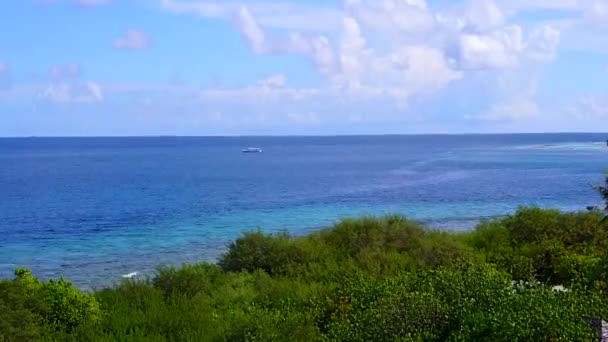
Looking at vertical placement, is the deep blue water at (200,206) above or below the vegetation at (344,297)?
below

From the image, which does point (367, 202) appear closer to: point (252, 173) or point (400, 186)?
point (400, 186)

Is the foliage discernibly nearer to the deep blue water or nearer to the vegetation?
the vegetation

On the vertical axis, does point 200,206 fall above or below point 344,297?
below

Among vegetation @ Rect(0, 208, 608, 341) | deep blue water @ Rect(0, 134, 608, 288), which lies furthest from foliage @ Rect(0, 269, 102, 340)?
deep blue water @ Rect(0, 134, 608, 288)

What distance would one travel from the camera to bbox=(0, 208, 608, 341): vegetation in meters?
10.5

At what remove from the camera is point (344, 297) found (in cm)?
1330

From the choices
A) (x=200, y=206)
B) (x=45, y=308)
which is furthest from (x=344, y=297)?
(x=200, y=206)

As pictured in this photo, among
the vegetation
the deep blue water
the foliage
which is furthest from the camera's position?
the deep blue water

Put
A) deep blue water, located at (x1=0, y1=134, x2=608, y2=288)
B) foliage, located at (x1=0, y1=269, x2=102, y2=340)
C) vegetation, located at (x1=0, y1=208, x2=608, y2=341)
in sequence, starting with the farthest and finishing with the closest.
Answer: deep blue water, located at (x1=0, y1=134, x2=608, y2=288), foliage, located at (x1=0, y1=269, x2=102, y2=340), vegetation, located at (x1=0, y1=208, x2=608, y2=341)

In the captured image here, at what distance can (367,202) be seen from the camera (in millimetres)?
53062

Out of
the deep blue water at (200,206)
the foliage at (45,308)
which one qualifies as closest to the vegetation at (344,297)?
the foliage at (45,308)

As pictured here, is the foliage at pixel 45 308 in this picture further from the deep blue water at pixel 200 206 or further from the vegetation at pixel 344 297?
the deep blue water at pixel 200 206

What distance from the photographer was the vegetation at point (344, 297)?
10.5 metres

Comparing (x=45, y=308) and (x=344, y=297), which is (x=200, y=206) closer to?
(x=344, y=297)
